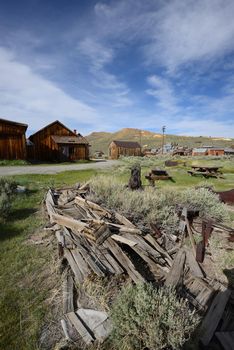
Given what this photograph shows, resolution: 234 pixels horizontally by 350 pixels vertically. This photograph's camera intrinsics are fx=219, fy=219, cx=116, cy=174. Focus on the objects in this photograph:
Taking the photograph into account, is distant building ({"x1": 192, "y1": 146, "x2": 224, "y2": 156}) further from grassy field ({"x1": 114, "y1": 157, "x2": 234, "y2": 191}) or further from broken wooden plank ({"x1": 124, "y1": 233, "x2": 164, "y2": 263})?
broken wooden plank ({"x1": 124, "y1": 233, "x2": 164, "y2": 263})

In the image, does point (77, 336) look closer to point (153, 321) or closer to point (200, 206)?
point (153, 321)

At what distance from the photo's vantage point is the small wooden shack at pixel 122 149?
161 ft

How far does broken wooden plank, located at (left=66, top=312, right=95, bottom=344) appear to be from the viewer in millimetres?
2840

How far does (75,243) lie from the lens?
4605 mm

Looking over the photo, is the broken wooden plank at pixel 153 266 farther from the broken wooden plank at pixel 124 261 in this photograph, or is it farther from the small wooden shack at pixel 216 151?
the small wooden shack at pixel 216 151

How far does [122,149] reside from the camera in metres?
49.9

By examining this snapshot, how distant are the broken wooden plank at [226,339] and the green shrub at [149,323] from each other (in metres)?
0.63

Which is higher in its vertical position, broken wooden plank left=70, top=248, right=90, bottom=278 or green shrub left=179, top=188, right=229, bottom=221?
green shrub left=179, top=188, right=229, bottom=221

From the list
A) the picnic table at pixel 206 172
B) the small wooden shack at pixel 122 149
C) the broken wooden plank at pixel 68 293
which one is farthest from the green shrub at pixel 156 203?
the small wooden shack at pixel 122 149

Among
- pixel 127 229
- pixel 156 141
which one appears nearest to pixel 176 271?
pixel 127 229

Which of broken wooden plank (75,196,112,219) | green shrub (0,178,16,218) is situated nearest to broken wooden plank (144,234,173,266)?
broken wooden plank (75,196,112,219)

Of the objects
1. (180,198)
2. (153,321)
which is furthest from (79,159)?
(153,321)

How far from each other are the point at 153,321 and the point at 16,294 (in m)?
2.45

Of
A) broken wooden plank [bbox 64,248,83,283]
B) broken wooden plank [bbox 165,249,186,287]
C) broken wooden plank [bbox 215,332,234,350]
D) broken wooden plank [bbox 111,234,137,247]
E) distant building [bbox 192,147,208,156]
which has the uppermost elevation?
distant building [bbox 192,147,208,156]
